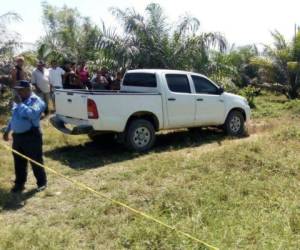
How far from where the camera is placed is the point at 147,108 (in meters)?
9.50

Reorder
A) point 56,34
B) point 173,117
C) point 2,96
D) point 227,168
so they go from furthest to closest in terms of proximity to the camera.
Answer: point 56,34, point 2,96, point 173,117, point 227,168

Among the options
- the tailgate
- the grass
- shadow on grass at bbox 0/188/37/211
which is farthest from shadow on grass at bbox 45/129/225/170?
shadow on grass at bbox 0/188/37/211

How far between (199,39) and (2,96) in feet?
21.8

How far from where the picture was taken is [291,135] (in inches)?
395

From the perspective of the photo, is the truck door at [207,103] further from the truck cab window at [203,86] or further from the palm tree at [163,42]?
the palm tree at [163,42]

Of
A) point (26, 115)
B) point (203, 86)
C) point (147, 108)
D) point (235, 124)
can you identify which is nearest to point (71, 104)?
point (147, 108)

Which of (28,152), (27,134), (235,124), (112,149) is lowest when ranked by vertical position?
(112,149)

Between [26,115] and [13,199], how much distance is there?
1.15 m

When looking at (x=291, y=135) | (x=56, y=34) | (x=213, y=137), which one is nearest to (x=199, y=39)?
(x=213, y=137)

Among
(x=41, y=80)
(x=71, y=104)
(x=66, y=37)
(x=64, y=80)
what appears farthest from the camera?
(x=66, y=37)

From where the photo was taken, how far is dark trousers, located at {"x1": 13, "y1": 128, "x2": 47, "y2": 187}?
269 inches

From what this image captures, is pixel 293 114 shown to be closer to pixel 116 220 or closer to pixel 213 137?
pixel 213 137

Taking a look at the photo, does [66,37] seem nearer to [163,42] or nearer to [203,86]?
[163,42]

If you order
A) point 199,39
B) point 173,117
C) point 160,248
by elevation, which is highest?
point 199,39
